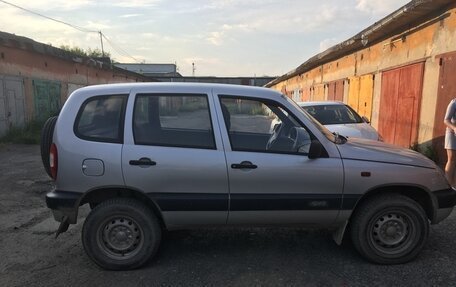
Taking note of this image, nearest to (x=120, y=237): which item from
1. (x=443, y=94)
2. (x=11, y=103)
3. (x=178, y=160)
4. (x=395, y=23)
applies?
(x=178, y=160)

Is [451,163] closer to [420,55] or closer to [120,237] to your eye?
[420,55]

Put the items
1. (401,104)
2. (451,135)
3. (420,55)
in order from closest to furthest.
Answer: (451,135) < (420,55) < (401,104)

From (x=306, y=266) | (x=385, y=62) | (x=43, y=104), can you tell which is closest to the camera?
(x=306, y=266)

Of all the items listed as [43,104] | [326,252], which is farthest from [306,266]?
[43,104]

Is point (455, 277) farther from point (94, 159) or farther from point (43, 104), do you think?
point (43, 104)

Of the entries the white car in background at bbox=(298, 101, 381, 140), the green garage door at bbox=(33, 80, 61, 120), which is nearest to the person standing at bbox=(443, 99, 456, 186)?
the white car in background at bbox=(298, 101, 381, 140)

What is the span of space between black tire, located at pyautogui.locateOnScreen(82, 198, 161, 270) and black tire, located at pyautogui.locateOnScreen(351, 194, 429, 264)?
2.03m

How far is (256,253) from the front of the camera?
418cm

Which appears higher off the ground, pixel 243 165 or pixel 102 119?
pixel 102 119

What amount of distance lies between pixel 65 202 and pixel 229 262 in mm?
1719

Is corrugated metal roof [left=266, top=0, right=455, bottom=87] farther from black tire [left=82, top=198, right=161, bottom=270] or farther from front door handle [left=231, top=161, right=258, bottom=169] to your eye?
black tire [left=82, top=198, right=161, bottom=270]

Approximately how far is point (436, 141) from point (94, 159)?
7.97m

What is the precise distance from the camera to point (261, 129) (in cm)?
405

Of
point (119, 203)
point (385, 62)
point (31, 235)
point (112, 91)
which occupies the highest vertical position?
point (385, 62)
